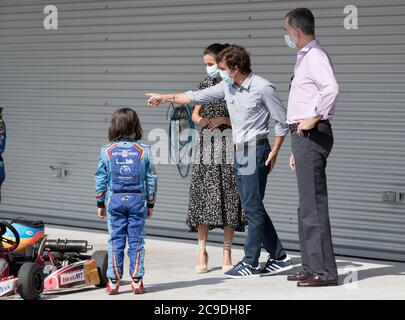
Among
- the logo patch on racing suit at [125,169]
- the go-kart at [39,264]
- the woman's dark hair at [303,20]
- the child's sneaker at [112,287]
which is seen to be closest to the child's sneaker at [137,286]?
the child's sneaker at [112,287]

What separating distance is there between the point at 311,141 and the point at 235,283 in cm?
138

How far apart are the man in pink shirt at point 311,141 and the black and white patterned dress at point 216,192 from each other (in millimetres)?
1120

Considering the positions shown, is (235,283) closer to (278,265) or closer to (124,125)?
(278,265)

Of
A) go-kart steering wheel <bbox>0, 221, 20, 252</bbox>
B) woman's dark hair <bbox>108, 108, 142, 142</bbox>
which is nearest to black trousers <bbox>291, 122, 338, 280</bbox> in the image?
woman's dark hair <bbox>108, 108, 142, 142</bbox>

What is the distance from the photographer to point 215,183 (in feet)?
33.1

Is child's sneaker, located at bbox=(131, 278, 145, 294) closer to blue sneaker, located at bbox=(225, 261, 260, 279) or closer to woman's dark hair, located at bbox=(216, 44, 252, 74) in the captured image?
blue sneaker, located at bbox=(225, 261, 260, 279)

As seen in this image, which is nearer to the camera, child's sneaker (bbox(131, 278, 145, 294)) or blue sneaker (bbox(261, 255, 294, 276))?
child's sneaker (bbox(131, 278, 145, 294))

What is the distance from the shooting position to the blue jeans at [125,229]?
8.59 metres

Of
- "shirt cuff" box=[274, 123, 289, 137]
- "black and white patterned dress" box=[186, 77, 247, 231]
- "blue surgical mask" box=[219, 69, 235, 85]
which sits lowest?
"black and white patterned dress" box=[186, 77, 247, 231]

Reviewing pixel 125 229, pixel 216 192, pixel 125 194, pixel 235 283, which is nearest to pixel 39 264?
pixel 125 229

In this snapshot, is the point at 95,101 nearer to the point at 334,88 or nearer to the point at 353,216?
the point at 353,216

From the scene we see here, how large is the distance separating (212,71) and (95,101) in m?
3.56

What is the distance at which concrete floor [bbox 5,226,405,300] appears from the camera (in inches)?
342

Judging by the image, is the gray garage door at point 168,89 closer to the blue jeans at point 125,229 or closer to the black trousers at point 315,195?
the black trousers at point 315,195
